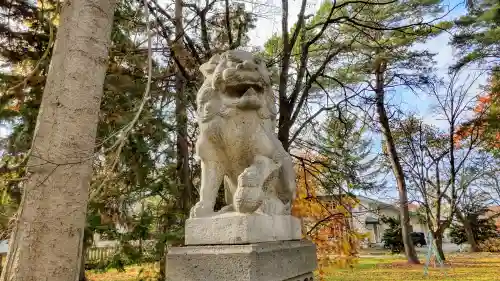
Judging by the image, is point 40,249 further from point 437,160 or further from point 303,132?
point 437,160

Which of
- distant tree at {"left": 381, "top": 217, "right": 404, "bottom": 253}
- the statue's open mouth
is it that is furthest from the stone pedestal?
distant tree at {"left": 381, "top": 217, "right": 404, "bottom": 253}

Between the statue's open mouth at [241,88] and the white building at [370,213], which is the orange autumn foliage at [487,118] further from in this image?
the statue's open mouth at [241,88]

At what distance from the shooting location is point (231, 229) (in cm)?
246

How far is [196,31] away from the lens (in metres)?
7.14

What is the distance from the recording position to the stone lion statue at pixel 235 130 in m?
2.72

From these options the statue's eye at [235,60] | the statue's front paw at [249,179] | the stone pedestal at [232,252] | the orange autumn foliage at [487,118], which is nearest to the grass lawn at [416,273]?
the orange autumn foliage at [487,118]

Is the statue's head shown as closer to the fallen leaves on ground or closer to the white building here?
the fallen leaves on ground

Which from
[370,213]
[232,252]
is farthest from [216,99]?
[370,213]

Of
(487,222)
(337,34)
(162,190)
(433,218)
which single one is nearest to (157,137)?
(162,190)

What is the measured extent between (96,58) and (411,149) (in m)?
13.9

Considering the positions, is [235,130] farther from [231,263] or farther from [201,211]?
[231,263]

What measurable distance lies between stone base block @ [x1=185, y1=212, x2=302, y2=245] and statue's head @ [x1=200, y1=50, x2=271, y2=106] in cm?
83

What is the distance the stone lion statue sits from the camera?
8.93 ft

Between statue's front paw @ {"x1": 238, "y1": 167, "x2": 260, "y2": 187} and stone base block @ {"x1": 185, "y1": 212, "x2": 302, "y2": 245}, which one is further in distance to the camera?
statue's front paw @ {"x1": 238, "y1": 167, "x2": 260, "y2": 187}
